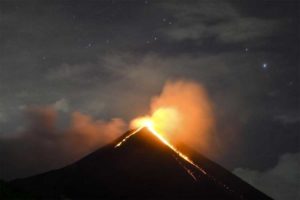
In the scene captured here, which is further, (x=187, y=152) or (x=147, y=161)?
(x=187, y=152)

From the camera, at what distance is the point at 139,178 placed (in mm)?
86938

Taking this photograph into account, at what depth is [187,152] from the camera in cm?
11219

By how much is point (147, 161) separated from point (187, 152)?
60.8 ft

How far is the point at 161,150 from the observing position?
102 metres

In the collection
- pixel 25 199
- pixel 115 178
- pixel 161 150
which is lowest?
pixel 25 199

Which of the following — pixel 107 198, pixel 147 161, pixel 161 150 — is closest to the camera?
pixel 107 198

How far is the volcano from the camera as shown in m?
82.1

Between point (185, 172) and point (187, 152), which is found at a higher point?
point (187, 152)

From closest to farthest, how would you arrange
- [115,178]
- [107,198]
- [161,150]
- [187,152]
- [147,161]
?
[107,198] < [115,178] < [147,161] < [161,150] < [187,152]

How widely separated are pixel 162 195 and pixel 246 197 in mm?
19241

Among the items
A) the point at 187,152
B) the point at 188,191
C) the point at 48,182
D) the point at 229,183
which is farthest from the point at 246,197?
the point at 48,182

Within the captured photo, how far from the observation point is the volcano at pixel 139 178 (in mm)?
82125

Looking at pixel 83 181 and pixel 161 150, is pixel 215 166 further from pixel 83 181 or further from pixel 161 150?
pixel 83 181

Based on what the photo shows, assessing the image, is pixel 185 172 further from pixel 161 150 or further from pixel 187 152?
pixel 187 152
